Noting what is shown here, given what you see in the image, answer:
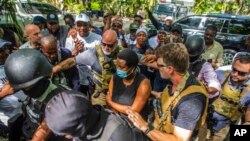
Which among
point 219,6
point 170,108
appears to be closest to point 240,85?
point 170,108

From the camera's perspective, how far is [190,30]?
12305 mm

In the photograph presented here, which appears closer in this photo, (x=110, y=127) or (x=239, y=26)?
(x=110, y=127)

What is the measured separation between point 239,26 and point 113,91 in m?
9.15

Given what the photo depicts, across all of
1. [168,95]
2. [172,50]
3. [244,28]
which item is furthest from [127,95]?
[244,28]

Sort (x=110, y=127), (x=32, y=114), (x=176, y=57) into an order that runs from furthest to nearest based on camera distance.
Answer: (x=176, y=57) < (x=32, y=114) < (x=110, y=127)

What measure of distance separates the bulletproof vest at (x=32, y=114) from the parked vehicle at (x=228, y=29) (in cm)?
945

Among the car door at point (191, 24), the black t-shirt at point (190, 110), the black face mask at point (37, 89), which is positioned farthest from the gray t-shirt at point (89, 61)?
the car door at point (191, 24)

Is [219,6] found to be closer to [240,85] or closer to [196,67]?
[196,67]

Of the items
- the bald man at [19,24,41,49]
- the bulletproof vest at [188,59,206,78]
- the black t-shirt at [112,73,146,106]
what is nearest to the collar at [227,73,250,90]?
the bulletproof vest at [188,59,206,78]

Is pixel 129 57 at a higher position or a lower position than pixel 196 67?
higher

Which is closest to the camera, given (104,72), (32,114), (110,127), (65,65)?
(110,127)

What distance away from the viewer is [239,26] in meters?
11.6

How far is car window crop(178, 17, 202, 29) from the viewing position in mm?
12341

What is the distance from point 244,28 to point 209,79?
27.8 feet
